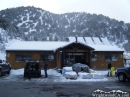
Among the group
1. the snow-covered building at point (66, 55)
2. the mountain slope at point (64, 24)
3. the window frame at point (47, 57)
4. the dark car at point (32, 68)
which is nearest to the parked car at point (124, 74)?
the dark car at point (32, 68)

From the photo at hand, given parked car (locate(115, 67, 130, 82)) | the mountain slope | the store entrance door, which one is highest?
the mountain slope

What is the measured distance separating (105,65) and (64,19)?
484ft

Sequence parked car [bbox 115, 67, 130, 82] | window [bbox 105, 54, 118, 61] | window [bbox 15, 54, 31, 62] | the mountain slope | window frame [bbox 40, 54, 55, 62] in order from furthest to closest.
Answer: the mountain slope < window [bbox 105, 54, 118, 61] < window frame [bbox 40, 54, 55, 62] < window [bbox 15, 54, 31, 62] < parked car [bbox 115, 67, 130, 82]

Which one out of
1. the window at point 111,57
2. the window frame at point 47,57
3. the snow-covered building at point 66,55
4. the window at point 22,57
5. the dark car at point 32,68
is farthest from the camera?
the window at point 111,57

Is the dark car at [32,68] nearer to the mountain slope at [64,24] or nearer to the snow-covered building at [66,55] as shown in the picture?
the snow-covered building at [66,55]

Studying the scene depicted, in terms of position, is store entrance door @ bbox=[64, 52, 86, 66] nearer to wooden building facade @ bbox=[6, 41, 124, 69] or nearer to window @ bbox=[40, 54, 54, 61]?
wooden building facade @ bbox=[6, 41, 124, 69]

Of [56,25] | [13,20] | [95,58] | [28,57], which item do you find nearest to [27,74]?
[28,57]

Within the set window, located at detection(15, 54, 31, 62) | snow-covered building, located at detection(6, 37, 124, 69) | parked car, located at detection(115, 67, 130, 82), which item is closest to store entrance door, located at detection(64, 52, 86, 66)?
snow-covered building, located at detection(6, 37, 124, 69)

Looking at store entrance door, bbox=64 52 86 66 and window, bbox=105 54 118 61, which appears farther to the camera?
window, bbox=105 54 118 61

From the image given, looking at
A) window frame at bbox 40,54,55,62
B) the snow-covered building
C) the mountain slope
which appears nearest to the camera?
the snow-covered building

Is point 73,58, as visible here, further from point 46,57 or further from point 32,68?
point 32,68

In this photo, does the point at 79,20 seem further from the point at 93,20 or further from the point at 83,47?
the point at 83,47

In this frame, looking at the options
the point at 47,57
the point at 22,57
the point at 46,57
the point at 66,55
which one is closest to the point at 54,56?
the point at 47,57

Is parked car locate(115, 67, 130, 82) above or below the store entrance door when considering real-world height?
below
